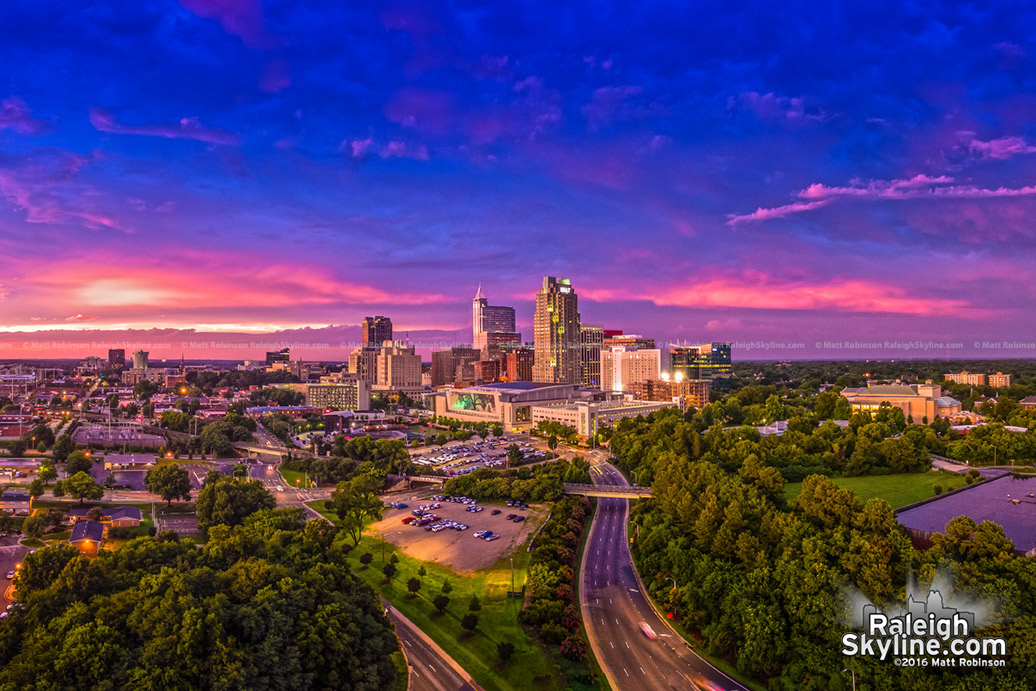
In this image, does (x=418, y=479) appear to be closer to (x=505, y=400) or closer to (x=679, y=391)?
(x=505, y=400)

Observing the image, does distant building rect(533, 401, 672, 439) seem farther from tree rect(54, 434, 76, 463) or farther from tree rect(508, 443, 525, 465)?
tree rect(54, 434, 76, 463)

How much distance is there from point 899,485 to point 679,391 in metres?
74.3

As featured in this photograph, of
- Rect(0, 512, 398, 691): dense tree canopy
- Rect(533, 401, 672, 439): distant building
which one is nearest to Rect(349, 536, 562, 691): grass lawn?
Rect(0, 512, 398, 691): dense tree canopy

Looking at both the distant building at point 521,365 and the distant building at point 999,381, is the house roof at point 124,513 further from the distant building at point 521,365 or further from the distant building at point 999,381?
the distant building at point 999,381

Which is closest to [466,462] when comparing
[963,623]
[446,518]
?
[446,518]

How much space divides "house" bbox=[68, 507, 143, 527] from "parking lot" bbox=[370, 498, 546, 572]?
1645 cm

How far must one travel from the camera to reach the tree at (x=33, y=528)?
40.5 meters

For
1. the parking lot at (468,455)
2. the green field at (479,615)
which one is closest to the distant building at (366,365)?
the parking lot at (468,455)

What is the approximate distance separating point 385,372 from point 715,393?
98.4 m

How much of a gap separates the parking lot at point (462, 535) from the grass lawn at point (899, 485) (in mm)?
18643

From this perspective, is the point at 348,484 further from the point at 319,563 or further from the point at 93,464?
the point at 93,464

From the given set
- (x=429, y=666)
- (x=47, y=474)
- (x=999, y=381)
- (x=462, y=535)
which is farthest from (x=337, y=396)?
(x=999, y=381)

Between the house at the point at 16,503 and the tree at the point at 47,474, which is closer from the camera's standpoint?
the house at the point at 16,503

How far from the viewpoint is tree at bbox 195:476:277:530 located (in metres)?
41.9
